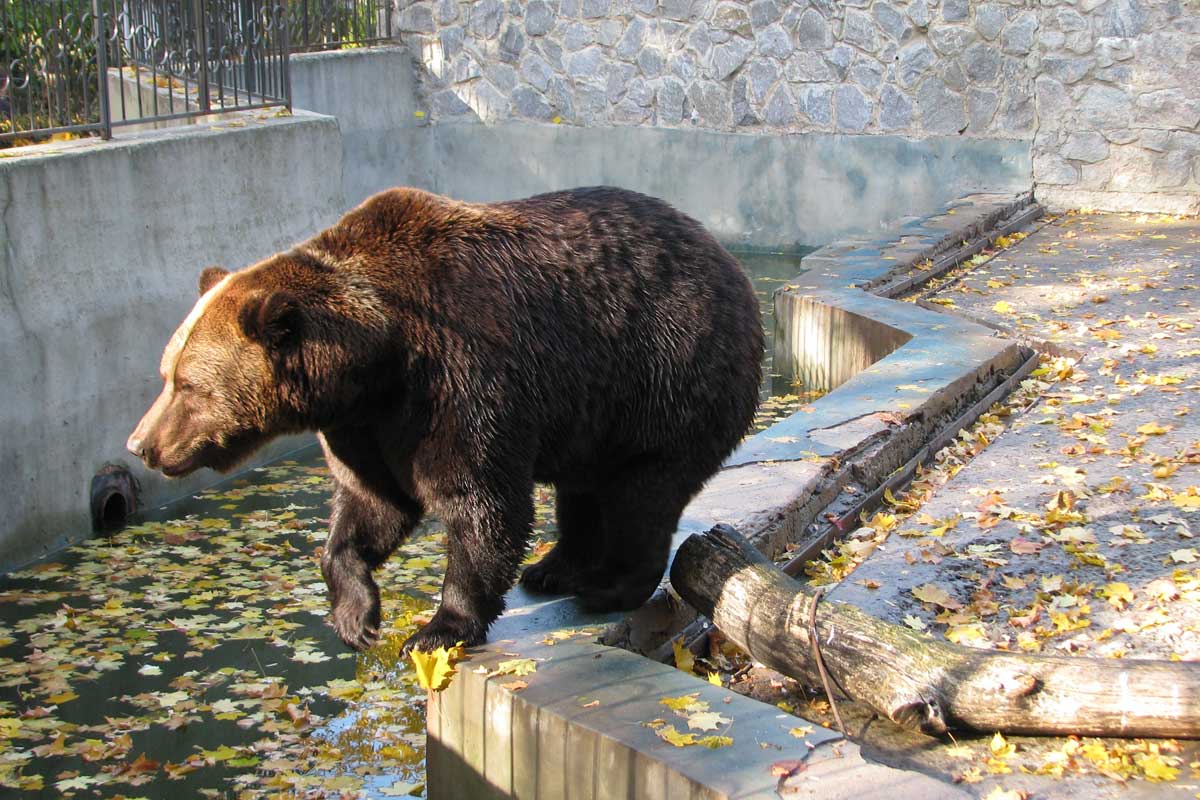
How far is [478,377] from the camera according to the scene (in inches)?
166

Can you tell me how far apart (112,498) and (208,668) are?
7.68ft

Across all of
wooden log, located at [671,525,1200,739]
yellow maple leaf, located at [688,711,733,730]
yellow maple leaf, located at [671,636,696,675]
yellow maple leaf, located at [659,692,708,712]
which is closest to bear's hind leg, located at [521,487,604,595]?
yellow maple leaf, located at [671,636,696,675]

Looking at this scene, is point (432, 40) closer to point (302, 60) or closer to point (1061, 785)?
point (302, 60)

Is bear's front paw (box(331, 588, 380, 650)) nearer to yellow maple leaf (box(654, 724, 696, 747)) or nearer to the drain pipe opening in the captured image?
yellow maple leaf (box(654, 724, 696, 747))

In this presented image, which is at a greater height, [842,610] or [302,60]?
[302,60]

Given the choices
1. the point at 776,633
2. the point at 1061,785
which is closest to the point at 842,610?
the point at 776,633

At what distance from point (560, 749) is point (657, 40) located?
1176cm

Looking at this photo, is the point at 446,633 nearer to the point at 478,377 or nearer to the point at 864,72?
the point at 478,377

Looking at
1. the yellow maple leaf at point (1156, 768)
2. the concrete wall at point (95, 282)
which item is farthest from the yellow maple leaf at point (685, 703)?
the concrete wall at point (95, 282)

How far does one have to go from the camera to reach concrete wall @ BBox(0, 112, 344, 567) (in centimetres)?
716

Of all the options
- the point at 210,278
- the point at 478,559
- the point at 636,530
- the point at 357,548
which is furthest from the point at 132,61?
the point at 478,559

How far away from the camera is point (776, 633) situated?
4484 millimetres

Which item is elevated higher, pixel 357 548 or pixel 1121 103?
pixel 1121 103

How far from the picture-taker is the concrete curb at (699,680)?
3680mm
